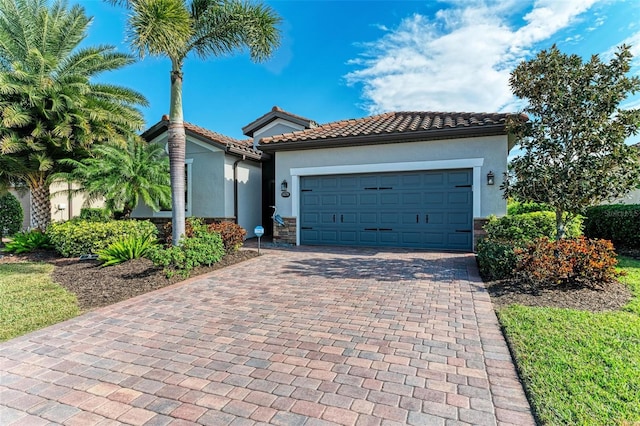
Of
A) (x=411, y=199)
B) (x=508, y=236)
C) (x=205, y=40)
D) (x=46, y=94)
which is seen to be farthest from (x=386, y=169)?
(x=46, y=94)

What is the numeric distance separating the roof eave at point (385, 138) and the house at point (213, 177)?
1.73 meters

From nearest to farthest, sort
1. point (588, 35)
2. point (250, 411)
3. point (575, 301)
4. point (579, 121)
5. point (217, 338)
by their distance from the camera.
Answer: point (250, 411) → point (217, 338) → point (575, 301) → point (579, 121) → point (588, 35)

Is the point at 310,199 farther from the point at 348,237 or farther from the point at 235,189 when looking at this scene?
the point at 235,189

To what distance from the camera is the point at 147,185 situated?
36.1 feet

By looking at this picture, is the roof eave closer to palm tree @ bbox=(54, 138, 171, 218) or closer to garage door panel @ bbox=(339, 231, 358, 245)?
garage door panel @ bbox=(339, 231, 358, 245)

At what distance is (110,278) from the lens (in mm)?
7066

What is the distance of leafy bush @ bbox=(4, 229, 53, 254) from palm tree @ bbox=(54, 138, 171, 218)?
181cm

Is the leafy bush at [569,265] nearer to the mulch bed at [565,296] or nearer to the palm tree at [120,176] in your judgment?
the mulch bed at [565,296]

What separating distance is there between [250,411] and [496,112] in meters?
11.4

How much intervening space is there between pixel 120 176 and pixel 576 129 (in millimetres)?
12085

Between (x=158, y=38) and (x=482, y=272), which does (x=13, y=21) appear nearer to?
(x=158, y=38)

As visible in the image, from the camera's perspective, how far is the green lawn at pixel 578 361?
258 cm

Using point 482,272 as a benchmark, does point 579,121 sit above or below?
above

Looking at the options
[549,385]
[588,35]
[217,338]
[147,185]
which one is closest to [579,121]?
[588,35]
